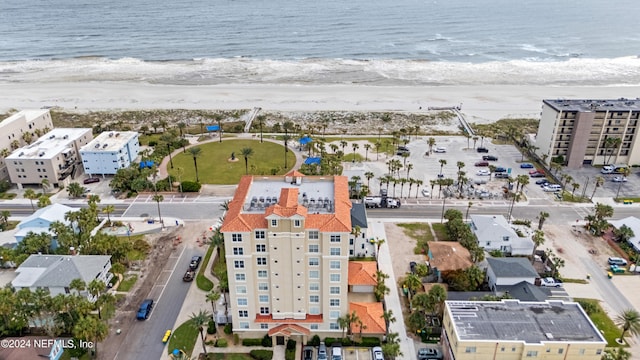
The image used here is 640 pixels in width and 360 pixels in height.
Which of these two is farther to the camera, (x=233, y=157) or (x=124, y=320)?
(x=233, y=157)

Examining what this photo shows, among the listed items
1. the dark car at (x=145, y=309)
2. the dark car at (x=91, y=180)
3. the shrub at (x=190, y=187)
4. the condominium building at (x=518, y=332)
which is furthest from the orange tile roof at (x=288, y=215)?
the dark car at (x=91, y=180)

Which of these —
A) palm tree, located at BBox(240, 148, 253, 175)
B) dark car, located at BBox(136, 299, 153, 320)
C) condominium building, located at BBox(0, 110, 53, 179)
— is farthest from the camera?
condominium building, located at BBox(0, 110, 53, 179)

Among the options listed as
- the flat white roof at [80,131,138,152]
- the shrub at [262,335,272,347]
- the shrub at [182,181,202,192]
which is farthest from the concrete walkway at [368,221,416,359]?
the flat white roof at [80,131,138,152]

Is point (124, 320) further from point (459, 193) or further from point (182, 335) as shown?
point (459, 193)

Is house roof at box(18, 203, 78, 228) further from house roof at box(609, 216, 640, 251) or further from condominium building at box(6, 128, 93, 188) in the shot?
house roof at box(609, 216, 640, 251)

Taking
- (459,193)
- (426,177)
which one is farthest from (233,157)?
(459,193)

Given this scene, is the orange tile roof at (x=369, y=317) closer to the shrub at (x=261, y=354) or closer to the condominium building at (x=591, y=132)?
the shrub at (x=261, y=354)
